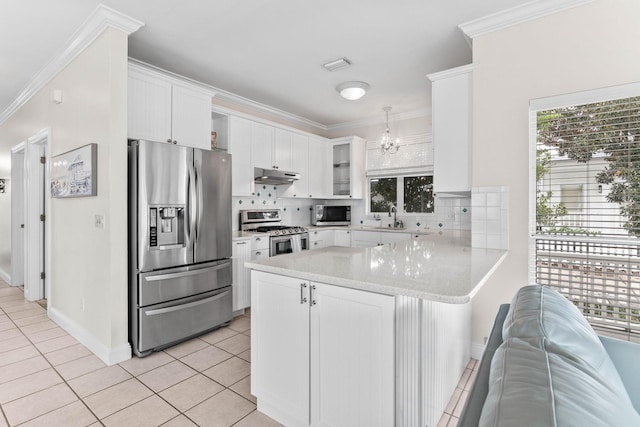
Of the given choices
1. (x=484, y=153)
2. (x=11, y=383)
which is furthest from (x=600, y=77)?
(x=11, y=383)

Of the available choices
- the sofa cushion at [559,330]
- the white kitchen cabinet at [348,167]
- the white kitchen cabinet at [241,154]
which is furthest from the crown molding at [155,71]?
the sofa cushion at [559,330]

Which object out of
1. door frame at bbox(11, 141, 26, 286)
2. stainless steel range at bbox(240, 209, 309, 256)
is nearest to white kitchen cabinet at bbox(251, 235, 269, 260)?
stainless steel range at bbox(240, 209, 309, 256)

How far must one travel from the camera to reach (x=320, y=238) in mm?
4820

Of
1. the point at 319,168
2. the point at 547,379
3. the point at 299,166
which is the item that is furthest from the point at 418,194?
the point at 547,379

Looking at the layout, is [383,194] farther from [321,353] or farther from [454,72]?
[321,353]

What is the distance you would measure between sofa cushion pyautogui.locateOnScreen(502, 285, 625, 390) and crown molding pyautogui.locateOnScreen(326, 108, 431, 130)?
4.04 meters

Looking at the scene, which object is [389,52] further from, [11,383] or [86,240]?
[11,383]

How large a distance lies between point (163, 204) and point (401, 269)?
205 cm

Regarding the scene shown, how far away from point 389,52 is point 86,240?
10.5 ft

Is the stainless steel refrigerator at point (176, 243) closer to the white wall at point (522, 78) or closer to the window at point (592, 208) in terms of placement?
the white wall at point (522, 78)

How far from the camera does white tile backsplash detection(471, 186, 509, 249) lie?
7.89 ft

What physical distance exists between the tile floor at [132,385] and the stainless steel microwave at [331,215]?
8.80ft

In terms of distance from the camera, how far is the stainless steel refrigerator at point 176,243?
2.59 meters

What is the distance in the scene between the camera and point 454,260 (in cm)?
193
